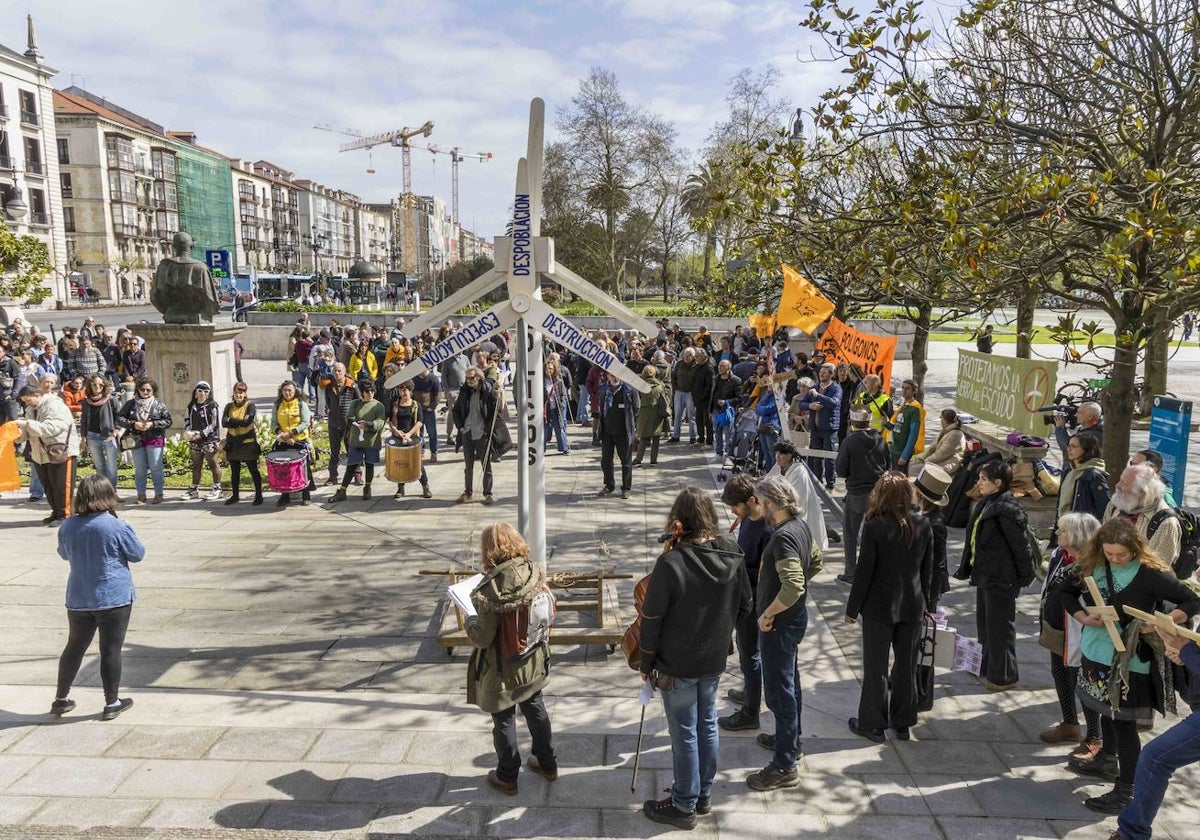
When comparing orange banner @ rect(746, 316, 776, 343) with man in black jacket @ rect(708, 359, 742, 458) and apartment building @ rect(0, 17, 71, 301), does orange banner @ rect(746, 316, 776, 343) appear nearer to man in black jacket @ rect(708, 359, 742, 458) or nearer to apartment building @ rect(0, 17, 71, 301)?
man in black jacket @ rect(708, 359, 742, 458)

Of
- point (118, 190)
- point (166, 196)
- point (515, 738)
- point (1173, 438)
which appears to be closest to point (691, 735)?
point (515, 738)

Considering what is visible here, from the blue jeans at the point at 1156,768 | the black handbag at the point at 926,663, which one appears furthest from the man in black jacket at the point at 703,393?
the blue jeans at the point at 1156,768

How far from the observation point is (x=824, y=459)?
11883 millimetres

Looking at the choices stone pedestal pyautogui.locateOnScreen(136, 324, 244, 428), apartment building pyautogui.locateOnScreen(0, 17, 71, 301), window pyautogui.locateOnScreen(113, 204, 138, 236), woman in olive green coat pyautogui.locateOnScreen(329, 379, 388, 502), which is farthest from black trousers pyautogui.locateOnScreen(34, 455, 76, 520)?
window pyautogui.locateOnScreen(113, 204, 138, 236)

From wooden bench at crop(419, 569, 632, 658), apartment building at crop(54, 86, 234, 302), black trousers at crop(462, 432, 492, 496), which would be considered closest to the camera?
wooden bench at crop(419, 569, 632, 658)

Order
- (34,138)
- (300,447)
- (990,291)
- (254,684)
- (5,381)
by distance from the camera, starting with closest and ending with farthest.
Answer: (254,684) → (990,291) → (300,447) → (5,381) → (34,138)

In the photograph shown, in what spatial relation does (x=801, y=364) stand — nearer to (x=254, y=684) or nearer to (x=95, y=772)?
(x=254, y=684)

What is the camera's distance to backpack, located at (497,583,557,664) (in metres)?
4.43

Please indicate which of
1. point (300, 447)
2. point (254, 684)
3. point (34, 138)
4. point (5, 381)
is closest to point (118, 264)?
point (34, 138)

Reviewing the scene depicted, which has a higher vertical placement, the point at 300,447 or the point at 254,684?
the point at 300,447

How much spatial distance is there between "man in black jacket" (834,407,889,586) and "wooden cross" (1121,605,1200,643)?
11.5ft

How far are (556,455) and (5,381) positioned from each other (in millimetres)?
8627

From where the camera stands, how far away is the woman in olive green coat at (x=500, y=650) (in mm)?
4406

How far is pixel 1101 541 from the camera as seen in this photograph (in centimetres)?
450
